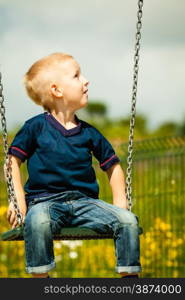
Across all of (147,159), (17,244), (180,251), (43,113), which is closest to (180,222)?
(180,251)

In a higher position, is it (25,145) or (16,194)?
(25,145)

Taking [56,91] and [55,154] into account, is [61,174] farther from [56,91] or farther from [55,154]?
[56,91]

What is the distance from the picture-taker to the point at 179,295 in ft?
14.8

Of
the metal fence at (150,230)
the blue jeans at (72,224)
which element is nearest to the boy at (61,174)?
the blue jeans at (72,224)

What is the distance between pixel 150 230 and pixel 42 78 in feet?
13.2

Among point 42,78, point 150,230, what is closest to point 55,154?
point 42,78

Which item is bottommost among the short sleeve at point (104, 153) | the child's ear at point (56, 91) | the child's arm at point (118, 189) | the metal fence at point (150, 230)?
the metal fence at point (150, 230)

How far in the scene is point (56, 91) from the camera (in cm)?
408

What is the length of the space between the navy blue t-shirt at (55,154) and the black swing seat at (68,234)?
0.90 ft

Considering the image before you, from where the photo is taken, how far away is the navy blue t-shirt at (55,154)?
13.0ft

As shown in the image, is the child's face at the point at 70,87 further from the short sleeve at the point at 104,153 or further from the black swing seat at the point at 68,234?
the black swing seat at the point at 68,234

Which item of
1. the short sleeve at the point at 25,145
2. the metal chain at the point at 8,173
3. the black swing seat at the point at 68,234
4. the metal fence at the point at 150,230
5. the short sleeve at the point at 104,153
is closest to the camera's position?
the black swing seat at the point at 68,234

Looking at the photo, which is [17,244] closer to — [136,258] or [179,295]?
[179,295]

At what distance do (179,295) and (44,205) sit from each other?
1268 mm
